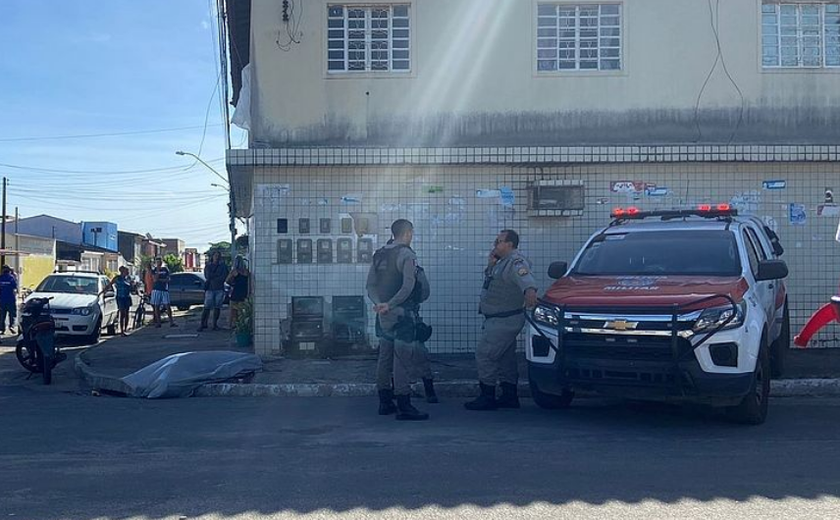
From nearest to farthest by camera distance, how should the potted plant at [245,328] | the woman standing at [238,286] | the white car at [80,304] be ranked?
the potted plant at [245,328], the woman standing at [238,286], the white car at [80,304]

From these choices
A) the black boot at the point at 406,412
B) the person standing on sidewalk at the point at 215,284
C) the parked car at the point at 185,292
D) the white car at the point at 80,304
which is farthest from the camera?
the parked car at the point at 185,292

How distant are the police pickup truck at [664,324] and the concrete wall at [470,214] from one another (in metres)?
3.37

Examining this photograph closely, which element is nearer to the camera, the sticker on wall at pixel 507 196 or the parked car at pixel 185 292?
the sticker on wall at pixel 507 196

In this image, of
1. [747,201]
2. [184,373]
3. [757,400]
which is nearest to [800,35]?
[747,201]

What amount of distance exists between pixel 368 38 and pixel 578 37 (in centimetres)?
305

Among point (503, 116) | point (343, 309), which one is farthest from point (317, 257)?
point (503, 116)

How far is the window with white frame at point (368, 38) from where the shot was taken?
40.7 ft

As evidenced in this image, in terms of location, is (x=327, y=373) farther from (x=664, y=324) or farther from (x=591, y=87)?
(x=591, y=87)

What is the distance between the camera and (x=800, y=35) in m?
12.6

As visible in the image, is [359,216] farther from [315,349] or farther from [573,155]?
[573,155]

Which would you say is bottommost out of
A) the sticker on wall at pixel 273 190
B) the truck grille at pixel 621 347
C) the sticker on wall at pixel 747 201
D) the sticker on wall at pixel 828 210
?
the truck grille at pixel 621 347

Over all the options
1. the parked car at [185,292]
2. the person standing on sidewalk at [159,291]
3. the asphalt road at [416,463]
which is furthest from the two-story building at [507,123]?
the parked car at [185,292]

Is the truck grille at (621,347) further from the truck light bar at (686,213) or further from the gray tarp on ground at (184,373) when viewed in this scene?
the gray tarp on ground at (184,373)

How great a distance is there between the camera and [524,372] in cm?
1076
